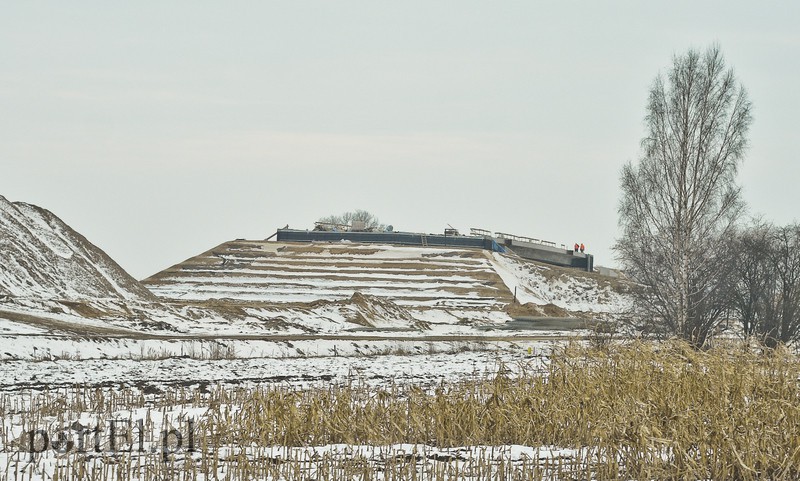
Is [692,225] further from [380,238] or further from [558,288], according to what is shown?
[380,238]

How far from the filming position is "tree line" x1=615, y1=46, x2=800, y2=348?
35656 millimetres

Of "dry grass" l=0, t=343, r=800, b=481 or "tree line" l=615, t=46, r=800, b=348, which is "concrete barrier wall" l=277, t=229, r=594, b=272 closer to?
"tree line" l=615, t=46, r=800, b=348

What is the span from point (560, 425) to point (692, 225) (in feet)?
84.1

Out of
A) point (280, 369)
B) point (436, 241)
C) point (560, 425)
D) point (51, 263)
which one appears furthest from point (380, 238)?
point (560, 425)

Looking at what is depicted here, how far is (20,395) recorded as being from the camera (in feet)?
55.3

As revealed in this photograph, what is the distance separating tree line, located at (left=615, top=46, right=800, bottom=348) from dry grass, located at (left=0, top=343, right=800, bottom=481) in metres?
20.0

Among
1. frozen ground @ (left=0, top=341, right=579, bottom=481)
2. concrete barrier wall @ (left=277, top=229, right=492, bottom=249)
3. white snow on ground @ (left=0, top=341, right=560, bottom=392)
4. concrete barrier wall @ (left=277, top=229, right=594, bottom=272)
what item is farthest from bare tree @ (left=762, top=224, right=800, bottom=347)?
concrete barrier wall @ (left=277, top=229, right=492, bottom=249)

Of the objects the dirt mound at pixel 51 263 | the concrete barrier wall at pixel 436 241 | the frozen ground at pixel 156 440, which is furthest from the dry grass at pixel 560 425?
the concrete barrier wall at pixel 436 241

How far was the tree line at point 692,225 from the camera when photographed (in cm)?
3566

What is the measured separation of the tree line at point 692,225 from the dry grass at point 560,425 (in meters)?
20.0

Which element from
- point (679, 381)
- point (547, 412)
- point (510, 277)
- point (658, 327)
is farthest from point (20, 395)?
point (510, 277)

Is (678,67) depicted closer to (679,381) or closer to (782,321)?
(782,321)

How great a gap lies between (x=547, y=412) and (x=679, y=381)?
2764 mm

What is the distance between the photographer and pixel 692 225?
36.2 meters
